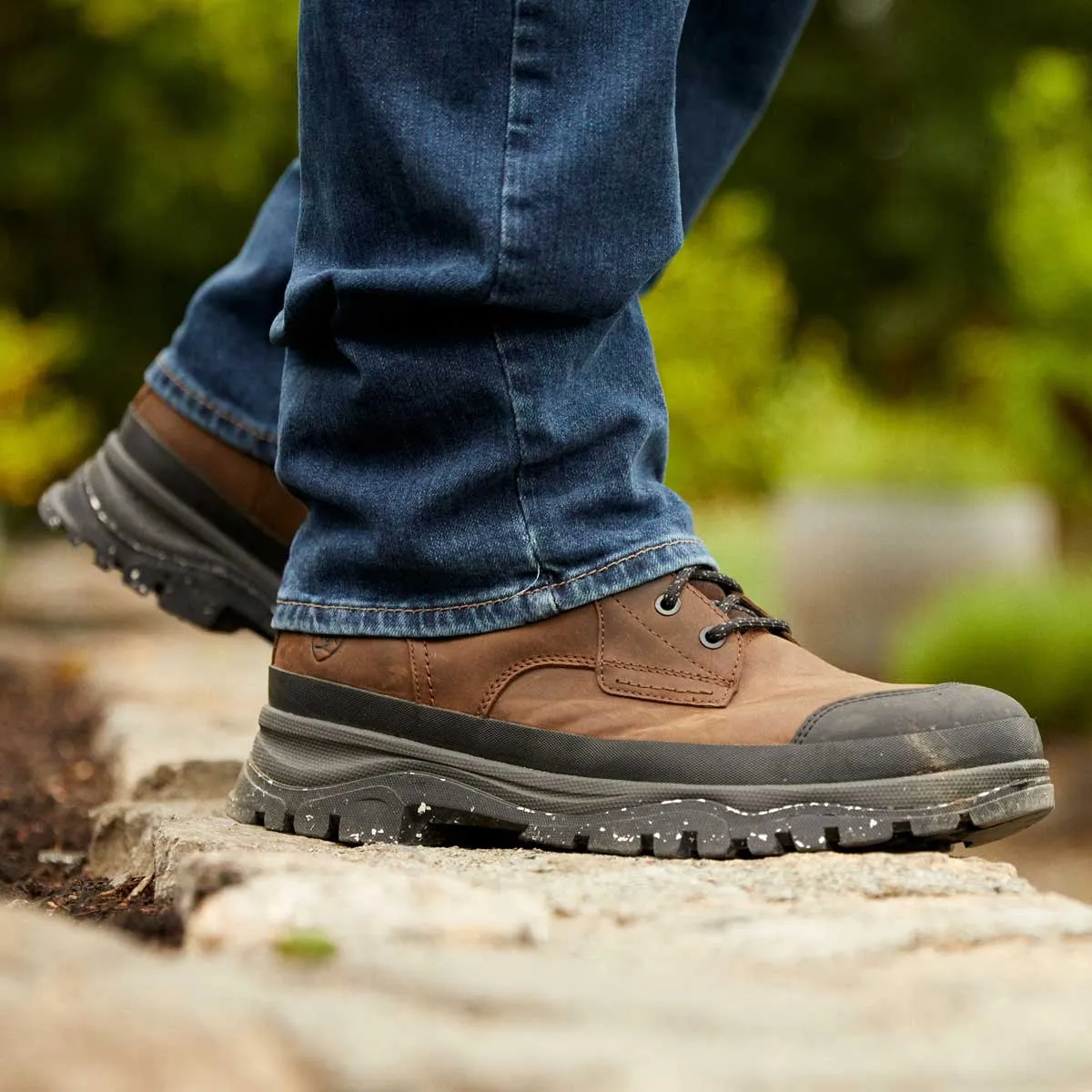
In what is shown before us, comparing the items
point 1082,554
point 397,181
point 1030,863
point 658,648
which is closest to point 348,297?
point 397,181

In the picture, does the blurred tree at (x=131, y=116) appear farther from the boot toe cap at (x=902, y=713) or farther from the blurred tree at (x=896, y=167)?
the blurred tree at (x=896, y=167)

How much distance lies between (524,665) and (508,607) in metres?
0.05

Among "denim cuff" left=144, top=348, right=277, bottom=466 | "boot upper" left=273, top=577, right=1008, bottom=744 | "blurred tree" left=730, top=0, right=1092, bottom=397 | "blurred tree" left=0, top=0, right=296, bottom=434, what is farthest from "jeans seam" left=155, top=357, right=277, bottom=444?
"blurred tree" left=730, top=0, right=1092, bottom=397

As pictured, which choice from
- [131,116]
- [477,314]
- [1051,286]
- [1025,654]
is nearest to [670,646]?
[477,314]

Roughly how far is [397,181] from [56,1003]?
2.33ft

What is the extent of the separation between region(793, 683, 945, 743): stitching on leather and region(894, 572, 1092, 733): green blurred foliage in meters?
3.97

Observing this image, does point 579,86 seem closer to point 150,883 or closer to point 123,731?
point 150,883

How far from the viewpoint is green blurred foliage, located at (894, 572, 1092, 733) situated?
5.02m

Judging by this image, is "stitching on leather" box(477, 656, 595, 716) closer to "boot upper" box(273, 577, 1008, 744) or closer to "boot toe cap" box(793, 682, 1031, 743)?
"boot upper" box(273, 577, 1008, 744)

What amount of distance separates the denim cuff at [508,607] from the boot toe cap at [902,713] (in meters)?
0.17

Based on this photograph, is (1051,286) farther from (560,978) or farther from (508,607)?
(560,978)

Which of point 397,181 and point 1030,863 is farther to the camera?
point 1030,863

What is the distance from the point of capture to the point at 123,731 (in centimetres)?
199

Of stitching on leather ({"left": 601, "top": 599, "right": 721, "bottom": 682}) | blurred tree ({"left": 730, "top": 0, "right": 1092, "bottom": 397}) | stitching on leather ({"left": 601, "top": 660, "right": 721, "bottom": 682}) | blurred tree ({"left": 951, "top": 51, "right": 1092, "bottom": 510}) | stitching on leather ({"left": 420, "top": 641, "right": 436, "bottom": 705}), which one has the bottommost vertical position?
stitching on leather ({"left": 420, "top": 641, "right": 436, "bottom": 705})
